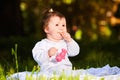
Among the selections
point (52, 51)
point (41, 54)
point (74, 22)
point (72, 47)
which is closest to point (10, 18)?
point (74, 22)

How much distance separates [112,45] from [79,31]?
4831 mm

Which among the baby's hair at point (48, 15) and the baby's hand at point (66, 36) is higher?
the baby's hair at point (48, 15)

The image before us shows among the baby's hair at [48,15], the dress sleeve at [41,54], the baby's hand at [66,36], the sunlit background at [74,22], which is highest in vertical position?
the baby's hair at [48,15]

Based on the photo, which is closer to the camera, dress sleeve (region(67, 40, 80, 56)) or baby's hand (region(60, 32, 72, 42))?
baby's hand (region(60, 32, 72, 42))

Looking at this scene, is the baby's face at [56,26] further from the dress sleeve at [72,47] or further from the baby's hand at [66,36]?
the dress sleeve at [72,47]

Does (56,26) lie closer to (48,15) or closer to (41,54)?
(48,15)

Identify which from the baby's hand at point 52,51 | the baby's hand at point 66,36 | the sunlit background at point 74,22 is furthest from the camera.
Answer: the sunlit background at point 74,22

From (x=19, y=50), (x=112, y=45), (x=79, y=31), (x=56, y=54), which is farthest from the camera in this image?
(x=79, y=31)

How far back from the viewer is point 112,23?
19.2m

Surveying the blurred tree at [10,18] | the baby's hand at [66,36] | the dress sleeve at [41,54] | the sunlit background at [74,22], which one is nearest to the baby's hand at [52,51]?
the dress sleeve at [41,54]

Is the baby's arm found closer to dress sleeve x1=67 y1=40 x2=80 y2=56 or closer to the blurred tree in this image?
dress sleeve x1=67 y1=40 x2=80 y2=56

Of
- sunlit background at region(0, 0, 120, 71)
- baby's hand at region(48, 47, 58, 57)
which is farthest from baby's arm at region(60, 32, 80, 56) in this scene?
sunlit background at region(0, 0, 120, 71)

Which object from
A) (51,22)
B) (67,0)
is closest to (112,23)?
(67,0)

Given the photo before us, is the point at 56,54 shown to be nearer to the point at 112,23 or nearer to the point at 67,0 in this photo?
the point at 67,0
